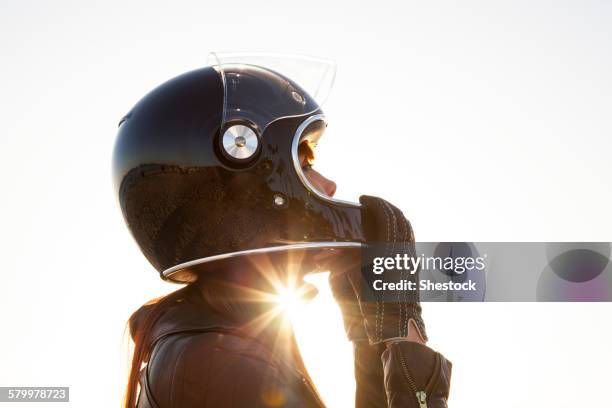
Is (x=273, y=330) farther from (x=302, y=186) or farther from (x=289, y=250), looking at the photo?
(x=302, y=186)

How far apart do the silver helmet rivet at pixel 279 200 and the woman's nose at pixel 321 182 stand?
0.98ft

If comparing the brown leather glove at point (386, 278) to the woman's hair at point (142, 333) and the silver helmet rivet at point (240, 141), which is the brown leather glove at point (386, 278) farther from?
the woman's hair at point (142, 333)

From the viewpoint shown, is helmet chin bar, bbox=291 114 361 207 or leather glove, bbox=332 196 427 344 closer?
leather glove, bbox=332 196 427 344

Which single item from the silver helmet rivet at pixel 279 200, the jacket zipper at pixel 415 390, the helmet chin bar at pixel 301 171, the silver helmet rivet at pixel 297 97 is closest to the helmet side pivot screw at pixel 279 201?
the silver helmet rivet at pixel 279 200

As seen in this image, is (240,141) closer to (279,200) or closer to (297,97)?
(279,200)

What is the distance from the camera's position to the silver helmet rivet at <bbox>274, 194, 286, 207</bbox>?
386cm

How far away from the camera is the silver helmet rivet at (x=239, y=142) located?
3.80m

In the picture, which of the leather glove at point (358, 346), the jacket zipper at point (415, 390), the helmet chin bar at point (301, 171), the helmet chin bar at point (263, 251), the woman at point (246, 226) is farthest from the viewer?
the leather glove at point (358, 346)

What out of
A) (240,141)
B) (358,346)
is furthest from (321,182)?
(358,346)

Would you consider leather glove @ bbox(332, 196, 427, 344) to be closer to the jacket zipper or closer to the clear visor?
the jacket zipper

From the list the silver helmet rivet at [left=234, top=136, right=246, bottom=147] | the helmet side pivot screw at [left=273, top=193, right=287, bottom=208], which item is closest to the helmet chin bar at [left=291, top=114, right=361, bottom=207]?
the helmet side pivot screw at [left=273, top=193, right=287, bottom=208]

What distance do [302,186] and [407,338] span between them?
3.15 ft

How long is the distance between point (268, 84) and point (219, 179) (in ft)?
2.21

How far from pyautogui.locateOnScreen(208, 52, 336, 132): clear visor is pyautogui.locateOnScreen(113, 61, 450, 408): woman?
1 centimetres
